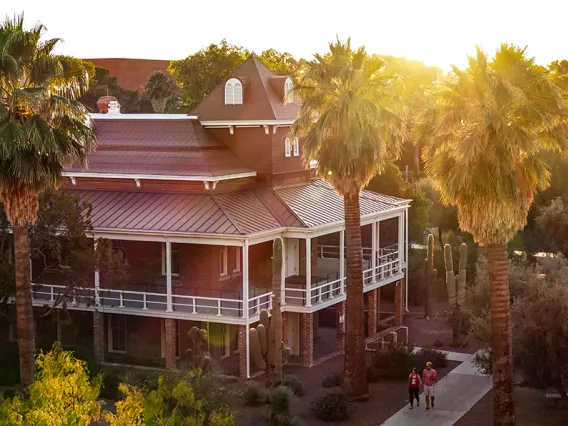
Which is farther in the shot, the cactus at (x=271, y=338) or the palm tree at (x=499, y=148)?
the cactus at (x=271, y=338)

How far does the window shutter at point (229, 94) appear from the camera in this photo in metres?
40.7

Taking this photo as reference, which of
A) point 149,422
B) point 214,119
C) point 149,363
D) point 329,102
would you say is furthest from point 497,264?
point 214,119

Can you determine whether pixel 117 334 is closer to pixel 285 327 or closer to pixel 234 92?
pixel 285 327

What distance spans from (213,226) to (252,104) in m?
7.82

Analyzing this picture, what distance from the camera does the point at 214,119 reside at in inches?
1594

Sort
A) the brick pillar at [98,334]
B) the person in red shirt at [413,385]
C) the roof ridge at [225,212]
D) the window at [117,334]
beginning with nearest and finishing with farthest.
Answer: the person in red shirt at [413,385]
the roof ridge at [225,212]
the brick pillar at [98,334]
the window at [117,334]

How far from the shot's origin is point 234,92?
4069 cm

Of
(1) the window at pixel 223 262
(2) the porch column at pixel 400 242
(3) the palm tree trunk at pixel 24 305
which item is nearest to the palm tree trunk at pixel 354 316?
(1) the window at pixel 223 262

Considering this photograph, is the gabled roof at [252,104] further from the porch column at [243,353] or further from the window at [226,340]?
the porch column at [243,353]

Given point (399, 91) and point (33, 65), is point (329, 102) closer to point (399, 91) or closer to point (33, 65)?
point (399, 91)

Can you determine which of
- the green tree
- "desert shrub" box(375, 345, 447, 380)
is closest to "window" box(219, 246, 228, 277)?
"desert shrub" box(375, 345, 447, 380)

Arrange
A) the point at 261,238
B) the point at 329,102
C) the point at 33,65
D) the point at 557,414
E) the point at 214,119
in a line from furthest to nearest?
1. the point at 214,119
2. the point at 261,238
3. the point at 329,102
4. the point at 557,414
5. the point at 33,65

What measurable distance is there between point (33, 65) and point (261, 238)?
482 inches

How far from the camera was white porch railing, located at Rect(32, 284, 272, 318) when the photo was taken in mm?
34312
